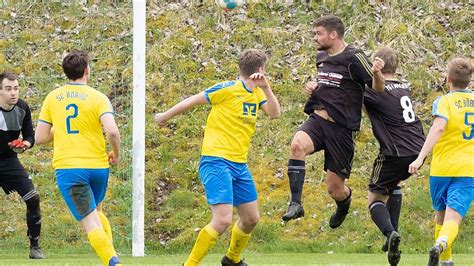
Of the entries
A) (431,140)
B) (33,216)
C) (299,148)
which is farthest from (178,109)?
(33,216)

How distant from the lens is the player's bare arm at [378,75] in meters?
8.90

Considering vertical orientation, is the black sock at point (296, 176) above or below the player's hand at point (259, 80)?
below

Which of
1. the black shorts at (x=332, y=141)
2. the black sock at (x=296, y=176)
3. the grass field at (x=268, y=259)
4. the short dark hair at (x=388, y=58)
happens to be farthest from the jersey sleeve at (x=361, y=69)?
the grass field at (x=268, y=259)

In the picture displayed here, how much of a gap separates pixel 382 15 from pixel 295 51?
6.19 ft

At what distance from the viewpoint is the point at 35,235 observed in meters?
11.3

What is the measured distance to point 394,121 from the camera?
9.52 m

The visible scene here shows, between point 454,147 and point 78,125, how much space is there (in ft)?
10.6

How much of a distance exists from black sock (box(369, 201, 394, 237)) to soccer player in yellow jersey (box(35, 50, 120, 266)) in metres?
2.77

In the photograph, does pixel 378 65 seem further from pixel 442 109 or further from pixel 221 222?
pixel 221 222

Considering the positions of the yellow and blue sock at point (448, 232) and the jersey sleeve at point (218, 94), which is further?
the jersey sleeve at point (218, 94)

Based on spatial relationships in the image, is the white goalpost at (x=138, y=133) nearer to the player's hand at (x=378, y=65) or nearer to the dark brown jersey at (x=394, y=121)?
the dark brown jersey at (x=394, y=121)

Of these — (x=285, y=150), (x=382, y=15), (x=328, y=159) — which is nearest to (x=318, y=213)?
(x=285, y=150)

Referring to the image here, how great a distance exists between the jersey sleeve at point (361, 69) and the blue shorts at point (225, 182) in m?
1.66

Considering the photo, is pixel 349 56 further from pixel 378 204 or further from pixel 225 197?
pixel 225 197
